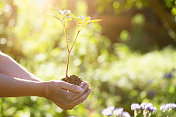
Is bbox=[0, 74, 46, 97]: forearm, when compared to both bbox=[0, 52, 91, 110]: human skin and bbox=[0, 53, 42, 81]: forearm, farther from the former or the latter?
bbox=[0, 53, 42, 81]: forearm

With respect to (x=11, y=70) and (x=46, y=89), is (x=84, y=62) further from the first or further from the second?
(x=46, y=89)

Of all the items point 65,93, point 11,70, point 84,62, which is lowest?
point 65,93

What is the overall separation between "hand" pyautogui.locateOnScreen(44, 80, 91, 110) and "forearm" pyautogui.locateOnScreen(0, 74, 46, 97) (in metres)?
0.04

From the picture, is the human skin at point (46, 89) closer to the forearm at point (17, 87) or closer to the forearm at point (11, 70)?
the forearm at point (17, 87)

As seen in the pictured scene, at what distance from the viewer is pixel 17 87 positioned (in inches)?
53.5

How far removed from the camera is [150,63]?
7.82 metres

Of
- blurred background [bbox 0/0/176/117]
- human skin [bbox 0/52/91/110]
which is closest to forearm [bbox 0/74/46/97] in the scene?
human skin [bbox 0/52/91/110]

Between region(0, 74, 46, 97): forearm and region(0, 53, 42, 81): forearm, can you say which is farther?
region(0, 53, 42, 81): forearm

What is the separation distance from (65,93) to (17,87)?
10.1 inches

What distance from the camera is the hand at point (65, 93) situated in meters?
1.40

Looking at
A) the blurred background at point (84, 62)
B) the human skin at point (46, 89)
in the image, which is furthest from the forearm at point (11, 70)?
the blurred background at point (84, 62)

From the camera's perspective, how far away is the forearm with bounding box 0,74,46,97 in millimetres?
1334

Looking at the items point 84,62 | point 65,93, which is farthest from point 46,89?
point 84,62

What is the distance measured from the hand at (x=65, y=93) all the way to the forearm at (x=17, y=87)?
44 millimetres
